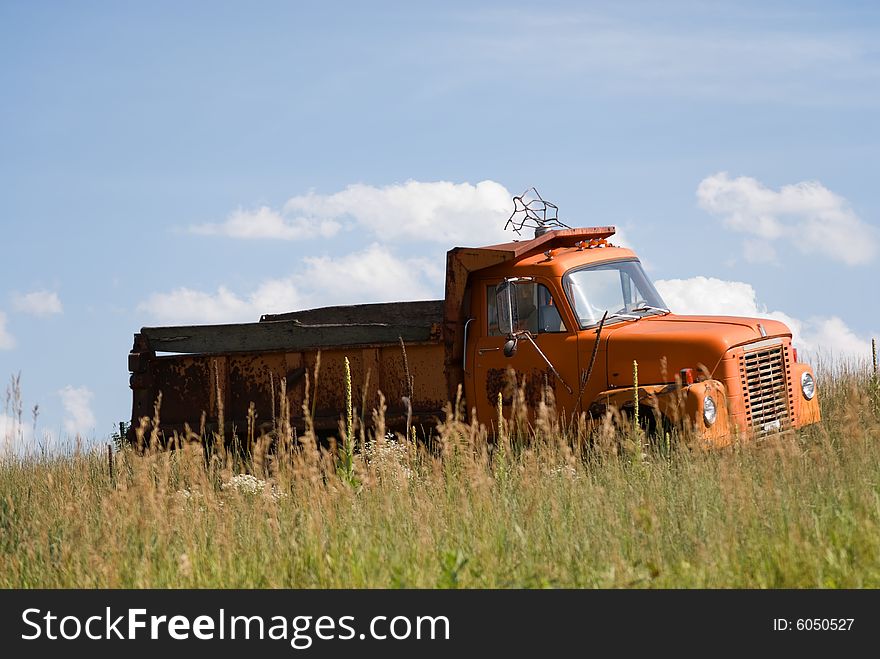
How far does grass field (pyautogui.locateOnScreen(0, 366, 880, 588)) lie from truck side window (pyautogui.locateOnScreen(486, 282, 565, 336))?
219cm

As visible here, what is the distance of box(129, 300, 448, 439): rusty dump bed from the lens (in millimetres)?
11484

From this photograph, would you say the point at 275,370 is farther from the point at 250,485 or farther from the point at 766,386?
the point at 766,386

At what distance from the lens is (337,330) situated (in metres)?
11.8

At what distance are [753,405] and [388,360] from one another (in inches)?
162

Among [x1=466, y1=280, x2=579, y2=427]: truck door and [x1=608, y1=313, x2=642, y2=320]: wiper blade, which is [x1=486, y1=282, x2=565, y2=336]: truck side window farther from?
[x1=608, y1=313, x2=642, y2=320]: wiper blade

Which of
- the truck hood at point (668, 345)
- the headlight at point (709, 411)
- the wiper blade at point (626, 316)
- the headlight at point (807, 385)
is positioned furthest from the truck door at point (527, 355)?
the headlight at point (807, 385)

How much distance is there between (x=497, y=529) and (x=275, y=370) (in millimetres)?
5599

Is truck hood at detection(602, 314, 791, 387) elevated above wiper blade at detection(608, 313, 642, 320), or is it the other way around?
wiper blade at detection(608, 313, 642, 320)

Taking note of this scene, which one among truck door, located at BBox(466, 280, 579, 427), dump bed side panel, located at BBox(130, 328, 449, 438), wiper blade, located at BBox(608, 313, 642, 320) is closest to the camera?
truck door, located at BBox(466, 280, 579, 427)

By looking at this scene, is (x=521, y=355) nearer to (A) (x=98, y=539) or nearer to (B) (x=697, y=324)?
(B) (x=697, y=324)

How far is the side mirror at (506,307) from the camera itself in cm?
1102

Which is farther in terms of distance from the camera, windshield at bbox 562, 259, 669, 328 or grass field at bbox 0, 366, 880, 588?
windshield at bbox 562, 259, 669, 328

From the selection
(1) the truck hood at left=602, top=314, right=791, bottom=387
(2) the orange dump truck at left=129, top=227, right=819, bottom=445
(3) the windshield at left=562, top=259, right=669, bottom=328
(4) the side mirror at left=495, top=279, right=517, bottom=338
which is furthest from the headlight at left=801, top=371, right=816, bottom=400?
(4) the side mirror at left=495, top=279, right=517, bottom=338

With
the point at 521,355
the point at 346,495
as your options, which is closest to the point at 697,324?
the point at 521,355
